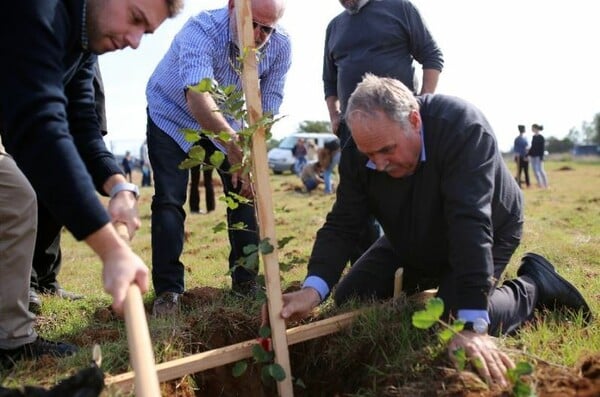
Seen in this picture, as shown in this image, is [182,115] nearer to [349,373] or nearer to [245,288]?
[245,288]

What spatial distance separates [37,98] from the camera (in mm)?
1789

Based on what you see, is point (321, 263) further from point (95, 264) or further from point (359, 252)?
point (95, 264)

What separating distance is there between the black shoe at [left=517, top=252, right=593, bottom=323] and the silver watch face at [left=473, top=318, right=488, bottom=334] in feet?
3.01

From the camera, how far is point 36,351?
2863 mm

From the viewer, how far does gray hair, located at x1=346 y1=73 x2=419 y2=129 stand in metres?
2.70

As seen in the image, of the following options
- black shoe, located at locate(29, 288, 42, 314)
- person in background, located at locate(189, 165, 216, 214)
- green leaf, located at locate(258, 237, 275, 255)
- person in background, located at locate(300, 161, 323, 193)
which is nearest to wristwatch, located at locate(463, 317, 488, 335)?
green leaf, located at locate(258, 237, 275, 255)

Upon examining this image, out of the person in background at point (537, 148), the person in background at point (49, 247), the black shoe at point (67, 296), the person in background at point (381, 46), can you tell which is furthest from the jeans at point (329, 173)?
the black shoe at point (67, 296)

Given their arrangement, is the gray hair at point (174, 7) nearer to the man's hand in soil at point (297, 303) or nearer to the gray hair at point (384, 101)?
the gray hair at point (384, 101)

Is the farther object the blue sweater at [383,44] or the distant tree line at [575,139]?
the distant tree line at [575,139]

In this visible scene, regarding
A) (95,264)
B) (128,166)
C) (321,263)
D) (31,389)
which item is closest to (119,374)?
(31,389)

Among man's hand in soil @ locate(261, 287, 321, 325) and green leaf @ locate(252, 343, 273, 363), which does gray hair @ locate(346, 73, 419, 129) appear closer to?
man's hand in soil @ locate(261, 287, 321, 325)

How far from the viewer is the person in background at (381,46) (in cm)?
429

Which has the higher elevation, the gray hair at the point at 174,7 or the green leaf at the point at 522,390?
the gray hair at the point at 174,7

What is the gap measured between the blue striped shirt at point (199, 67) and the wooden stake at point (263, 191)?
924 millimetres
